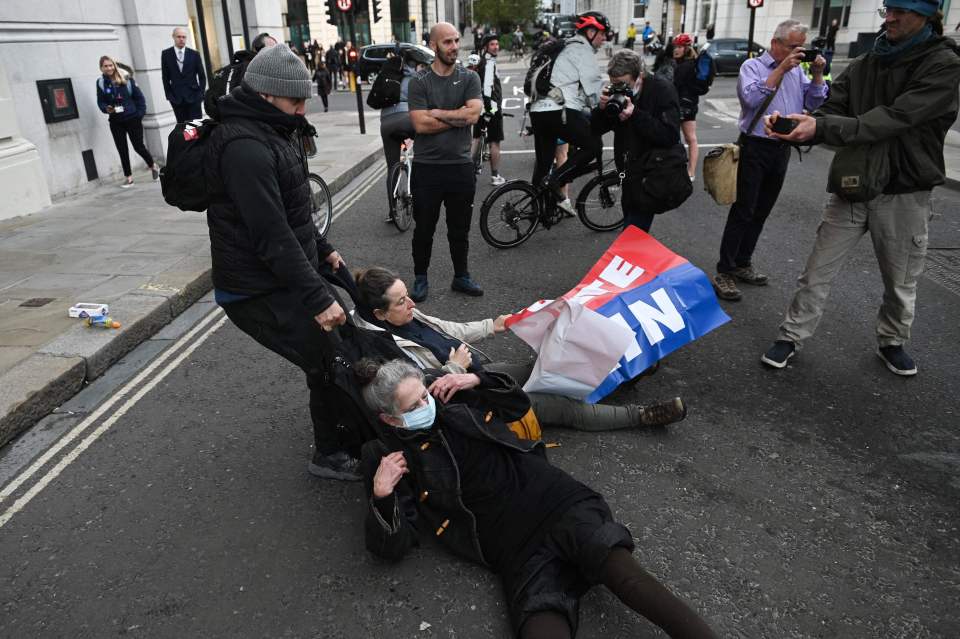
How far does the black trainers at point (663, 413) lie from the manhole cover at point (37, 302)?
4.54 meters

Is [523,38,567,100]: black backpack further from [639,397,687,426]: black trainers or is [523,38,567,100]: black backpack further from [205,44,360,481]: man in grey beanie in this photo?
[205,44,360,481]: man in grey beanie

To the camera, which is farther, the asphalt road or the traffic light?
the traffic light

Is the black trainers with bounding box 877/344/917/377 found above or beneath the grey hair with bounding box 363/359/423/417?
beneath

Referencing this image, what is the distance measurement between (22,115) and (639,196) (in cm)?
808

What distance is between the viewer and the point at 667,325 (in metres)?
3.91

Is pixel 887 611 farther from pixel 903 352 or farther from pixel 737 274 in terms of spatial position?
pixel 737 274

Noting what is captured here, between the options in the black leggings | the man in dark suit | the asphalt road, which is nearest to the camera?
the black leggings

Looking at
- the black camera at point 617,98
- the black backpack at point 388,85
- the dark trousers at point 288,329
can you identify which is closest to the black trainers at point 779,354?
the black camera at point 617,98

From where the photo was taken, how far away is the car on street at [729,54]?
27969 mm

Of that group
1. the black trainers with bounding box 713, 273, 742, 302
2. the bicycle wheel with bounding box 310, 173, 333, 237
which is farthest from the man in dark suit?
the black trainers with bounding box 713, 273, 742, 302

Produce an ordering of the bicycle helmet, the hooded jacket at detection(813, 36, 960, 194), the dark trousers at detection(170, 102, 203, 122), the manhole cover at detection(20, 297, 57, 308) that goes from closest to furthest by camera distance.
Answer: the hooded jacket at detection(813, 36, 960, 194), the manhole cover at detection(20, 297, 57, 308), the bicycle helmet, the dark trousers at detection(170, 102, 203, 122)

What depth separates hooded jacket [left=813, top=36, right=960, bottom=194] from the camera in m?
3.67

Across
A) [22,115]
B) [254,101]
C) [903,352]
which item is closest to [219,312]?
[254,101]

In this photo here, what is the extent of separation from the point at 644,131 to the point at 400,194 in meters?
3.33
